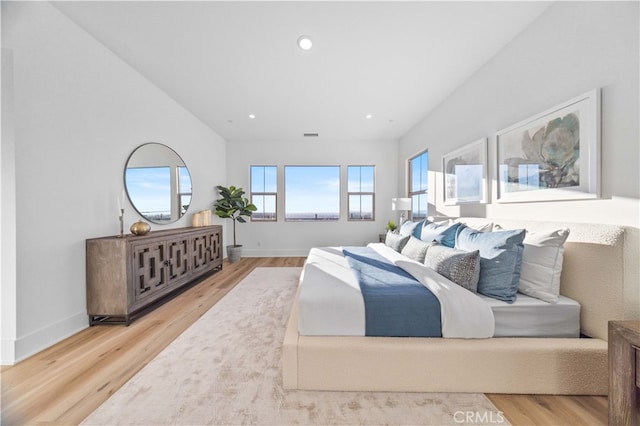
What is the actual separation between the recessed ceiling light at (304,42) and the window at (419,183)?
9.65ft

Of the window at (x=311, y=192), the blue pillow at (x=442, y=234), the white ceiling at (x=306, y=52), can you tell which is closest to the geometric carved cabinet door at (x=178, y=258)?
the white ceiling at (x=306, y=52)

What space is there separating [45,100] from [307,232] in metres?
4.63

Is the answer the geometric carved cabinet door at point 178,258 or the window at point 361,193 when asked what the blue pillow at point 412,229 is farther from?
the geometric carved cabinet door at point 178,258

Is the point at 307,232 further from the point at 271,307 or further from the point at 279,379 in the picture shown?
the point at 279,379

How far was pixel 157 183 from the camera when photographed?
131 inches

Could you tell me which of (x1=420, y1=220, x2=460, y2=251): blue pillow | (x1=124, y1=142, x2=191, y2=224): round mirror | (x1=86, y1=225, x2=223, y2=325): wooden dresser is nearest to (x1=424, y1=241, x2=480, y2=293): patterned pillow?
(x1=420, y1=220, x2=460, y2=251): blue pillow

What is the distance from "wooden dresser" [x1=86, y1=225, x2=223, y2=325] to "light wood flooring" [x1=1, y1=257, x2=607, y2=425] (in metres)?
0.18

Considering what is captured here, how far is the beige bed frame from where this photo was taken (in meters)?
1.41

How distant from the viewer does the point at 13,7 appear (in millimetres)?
1862

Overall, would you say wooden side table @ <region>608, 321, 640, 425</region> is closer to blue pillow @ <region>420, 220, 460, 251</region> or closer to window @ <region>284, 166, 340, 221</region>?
blue pillow @ <region>420, 220, 460, 251</region>

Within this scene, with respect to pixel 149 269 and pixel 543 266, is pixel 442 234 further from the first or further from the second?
pixel 149 269

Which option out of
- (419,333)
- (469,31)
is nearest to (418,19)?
(469,31)

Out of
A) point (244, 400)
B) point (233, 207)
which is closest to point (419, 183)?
point (233, 207)

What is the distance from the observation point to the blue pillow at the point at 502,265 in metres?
1.63
